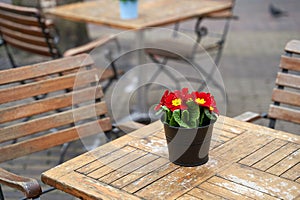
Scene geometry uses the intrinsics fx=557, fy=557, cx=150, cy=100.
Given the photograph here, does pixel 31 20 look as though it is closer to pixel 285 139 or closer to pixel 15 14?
pixel 15 14

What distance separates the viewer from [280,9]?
958cm

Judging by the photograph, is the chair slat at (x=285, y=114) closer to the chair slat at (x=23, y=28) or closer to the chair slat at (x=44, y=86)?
the chair slat at (x=44, y=86)

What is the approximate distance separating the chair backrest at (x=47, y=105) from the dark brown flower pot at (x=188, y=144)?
2.89ft

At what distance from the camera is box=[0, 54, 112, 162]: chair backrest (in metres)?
2.74

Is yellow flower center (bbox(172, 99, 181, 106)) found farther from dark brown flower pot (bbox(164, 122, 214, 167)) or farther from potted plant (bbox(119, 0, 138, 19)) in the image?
potted plant (bbox(119, 0, 138, 19))

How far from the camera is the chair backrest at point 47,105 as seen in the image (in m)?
2.74

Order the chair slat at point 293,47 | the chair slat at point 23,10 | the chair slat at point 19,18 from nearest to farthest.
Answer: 1. the chair slat at point 293,47
2. the chair slat at point 23,10
3. the chair slat at point 19,18

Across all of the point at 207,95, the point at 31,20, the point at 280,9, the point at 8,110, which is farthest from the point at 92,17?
the point at 280,9

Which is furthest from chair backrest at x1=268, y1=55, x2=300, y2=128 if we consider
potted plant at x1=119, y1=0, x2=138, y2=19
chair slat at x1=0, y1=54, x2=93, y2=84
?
potted plant at x1=119, y1=0, x2=138, y2=19

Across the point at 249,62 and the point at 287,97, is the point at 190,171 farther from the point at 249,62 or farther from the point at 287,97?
the point at 249,62

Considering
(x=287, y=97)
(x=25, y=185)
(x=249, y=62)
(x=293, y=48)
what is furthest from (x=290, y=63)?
(x=249, y=62)

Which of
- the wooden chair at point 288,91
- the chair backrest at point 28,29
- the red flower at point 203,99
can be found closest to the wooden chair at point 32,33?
the chair backrest at point 28,29

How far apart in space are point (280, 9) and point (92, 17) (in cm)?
584

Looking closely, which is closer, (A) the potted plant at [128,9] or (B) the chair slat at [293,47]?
(B) the chair slat at [293,47]
